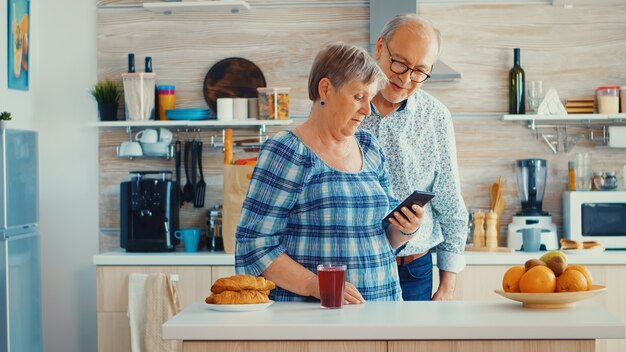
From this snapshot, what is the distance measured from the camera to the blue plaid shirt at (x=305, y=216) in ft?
8.14

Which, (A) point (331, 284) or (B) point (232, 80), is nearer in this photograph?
(A) point (331, 284)

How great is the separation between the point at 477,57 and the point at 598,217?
41.4 inches

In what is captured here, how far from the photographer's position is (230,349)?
2186mm

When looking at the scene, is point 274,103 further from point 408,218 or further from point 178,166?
point 408,218

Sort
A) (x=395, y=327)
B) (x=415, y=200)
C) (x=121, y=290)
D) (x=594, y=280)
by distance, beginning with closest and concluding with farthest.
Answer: (x=395, y=327) < (x=415, y=200) < (x=594, y=280) < (x=121, y=290)

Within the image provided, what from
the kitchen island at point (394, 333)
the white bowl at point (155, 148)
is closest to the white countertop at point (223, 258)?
the white bowl at point (155, 148)

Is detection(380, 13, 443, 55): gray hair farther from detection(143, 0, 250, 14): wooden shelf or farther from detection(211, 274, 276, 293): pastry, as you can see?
detection(143, 0, 250, 14): wooden shelf

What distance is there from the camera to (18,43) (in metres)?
4.97

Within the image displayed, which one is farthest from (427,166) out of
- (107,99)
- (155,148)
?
(107,99)

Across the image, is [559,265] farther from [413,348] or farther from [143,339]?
[143,339]

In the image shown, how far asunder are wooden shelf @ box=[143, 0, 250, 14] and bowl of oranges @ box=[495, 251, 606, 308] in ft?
9.72

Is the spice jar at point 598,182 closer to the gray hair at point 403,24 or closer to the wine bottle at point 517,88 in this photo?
the wine bottle at point 517,88

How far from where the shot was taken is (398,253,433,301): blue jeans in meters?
3.00

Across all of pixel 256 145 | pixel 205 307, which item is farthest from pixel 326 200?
pixel 256 145
